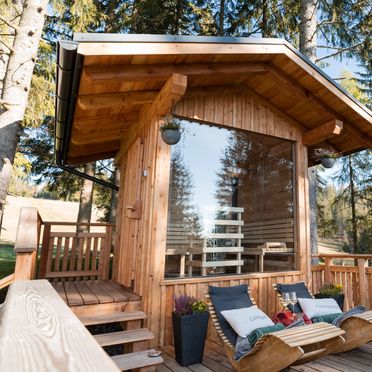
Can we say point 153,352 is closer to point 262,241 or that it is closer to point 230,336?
point 230,336

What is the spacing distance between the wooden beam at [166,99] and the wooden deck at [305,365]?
287 cm

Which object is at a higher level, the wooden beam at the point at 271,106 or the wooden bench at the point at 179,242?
the wooden beam at the point at 271,106

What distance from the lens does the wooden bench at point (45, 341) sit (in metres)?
0.54

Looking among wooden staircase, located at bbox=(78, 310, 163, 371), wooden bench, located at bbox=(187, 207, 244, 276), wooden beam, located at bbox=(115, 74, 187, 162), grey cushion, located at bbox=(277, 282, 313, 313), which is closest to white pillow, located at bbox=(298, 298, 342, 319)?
grey cushion, located at bbox=(277, 282, 313, 313)

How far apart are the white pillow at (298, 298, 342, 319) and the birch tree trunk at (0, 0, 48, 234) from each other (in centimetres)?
461

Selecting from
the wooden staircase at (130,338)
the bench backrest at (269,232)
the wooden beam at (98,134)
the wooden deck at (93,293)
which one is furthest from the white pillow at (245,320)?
the wooden beam at (98,134)

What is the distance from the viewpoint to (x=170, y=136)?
12.3 ft

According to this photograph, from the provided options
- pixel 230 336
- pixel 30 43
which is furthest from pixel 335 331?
pixel 30 43

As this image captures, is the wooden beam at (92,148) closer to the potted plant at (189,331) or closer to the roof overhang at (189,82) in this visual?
the roof overhang at (189,82)

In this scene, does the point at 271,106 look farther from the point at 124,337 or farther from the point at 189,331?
the point at 124,337

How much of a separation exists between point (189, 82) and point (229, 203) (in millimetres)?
1906

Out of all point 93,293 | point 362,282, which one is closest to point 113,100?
point 93,293

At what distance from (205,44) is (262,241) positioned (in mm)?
3012

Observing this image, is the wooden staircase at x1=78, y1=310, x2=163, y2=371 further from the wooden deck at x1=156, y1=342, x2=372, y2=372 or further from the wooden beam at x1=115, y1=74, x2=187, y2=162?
the wooden beam at x1=115, y1=74, x2=187, y2=162
